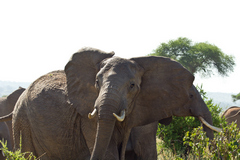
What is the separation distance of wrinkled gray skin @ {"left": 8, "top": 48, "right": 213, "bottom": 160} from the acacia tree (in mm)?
19771

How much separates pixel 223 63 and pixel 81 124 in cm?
2247

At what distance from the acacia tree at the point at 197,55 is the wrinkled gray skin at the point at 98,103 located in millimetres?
19771

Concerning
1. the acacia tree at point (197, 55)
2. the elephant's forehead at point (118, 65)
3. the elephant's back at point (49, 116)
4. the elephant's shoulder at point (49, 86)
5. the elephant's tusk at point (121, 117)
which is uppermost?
the elephant's forehead at point (118, 65)

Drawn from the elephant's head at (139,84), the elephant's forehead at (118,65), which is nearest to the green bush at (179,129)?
the elephant's head at (139,84)

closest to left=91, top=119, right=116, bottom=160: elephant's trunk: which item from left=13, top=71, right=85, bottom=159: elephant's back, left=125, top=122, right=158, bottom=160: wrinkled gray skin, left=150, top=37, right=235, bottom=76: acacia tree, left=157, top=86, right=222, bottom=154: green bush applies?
left=13, top=71, right=85, bottom=159: elephant's back

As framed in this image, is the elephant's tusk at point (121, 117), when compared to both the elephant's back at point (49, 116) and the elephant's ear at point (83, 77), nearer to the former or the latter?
the elephant's ear at point (83, 77)

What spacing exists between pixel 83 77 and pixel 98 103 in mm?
911

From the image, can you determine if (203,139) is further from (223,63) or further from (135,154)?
(223,63)

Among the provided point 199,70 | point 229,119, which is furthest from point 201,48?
point 229,119

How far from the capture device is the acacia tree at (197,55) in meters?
24.9

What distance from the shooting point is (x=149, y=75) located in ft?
14.6

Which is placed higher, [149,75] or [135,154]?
[149,75]

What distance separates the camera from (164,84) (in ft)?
14.7

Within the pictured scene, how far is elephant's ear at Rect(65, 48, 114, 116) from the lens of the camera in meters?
4.48
